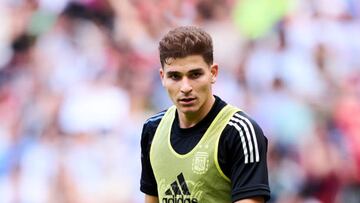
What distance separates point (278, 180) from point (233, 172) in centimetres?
306

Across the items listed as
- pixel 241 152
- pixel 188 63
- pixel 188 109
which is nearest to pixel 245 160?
pixel 241 152

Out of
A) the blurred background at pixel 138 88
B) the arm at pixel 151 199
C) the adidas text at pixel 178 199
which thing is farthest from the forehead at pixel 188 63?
the blurred background at pixel 138 88

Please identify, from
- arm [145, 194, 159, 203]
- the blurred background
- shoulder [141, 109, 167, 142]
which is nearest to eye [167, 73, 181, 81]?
shoulder [141, 109, 167, 142]

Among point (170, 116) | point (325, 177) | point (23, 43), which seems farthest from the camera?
point (23, 43)

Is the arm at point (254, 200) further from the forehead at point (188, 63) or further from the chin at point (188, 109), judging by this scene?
the forehead at point (188, 63)

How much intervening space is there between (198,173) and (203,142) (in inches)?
5.4

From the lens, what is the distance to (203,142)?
356cm

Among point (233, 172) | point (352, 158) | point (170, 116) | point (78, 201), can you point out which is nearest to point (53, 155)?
point (78, 201)

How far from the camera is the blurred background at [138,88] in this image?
21.3 feet

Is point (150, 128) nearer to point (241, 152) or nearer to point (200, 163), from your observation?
point (200, 163)

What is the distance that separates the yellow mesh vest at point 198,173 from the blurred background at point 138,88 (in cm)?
289

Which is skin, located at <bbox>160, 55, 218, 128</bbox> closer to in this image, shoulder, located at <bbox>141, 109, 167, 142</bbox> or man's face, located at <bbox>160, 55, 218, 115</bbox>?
man's face, located at <bbox>160, 55, 218, 115</bbox>

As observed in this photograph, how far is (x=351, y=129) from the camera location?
647 centimetres

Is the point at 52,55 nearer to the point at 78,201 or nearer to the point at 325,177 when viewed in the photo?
the point at 78,201
